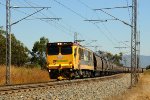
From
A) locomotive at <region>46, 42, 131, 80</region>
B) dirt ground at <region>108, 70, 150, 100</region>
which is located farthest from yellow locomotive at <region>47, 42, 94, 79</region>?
dirt ground at <region>108, 70, 150, 100</region>

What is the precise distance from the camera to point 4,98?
1719 cm

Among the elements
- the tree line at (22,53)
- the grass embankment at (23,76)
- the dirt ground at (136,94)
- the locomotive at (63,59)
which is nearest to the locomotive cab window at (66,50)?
the locomotive at (63,59)

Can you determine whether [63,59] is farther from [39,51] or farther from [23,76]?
[39,51]

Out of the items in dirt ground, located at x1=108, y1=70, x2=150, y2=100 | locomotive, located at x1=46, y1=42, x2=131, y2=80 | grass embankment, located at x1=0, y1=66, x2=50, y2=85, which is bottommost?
dirt ground, located at x1=108, y1=70, x2=150, y2=100

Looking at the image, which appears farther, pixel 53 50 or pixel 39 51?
pixel 39 51

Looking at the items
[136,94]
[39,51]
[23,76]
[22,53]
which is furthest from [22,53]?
[136,94]

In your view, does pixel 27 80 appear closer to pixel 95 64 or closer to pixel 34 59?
pixel 95 64

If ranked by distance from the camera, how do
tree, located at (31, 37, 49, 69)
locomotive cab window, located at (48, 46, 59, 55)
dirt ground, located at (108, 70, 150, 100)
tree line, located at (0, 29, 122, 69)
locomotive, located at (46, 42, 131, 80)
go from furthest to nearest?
tree, located at (31, 37, 49, 69)
tree line, located at (0, 29, 122, 69)
locomotive cab window, located at (48, 46, 59, 55)
locomotive, located at (46, 42, 131, 80)
dirt ground, located at (108, 70, 150, 100)

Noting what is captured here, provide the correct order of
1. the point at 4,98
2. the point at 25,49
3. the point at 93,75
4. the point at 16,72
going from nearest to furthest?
1. the point at 4,98
2. the point at 16,72
3. the point at 93,75
4. the point at 25,49

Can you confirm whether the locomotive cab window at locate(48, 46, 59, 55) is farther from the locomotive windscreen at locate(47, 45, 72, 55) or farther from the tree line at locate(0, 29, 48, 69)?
the tree line at locate(0, 29, 48, 69)

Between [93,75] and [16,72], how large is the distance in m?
13.6

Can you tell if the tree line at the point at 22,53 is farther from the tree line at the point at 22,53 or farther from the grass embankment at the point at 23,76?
the grass embankment at the point at 23,76

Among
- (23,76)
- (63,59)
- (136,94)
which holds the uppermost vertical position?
(63,59)

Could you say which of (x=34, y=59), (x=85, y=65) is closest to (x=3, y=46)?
(x=34, y=59)
